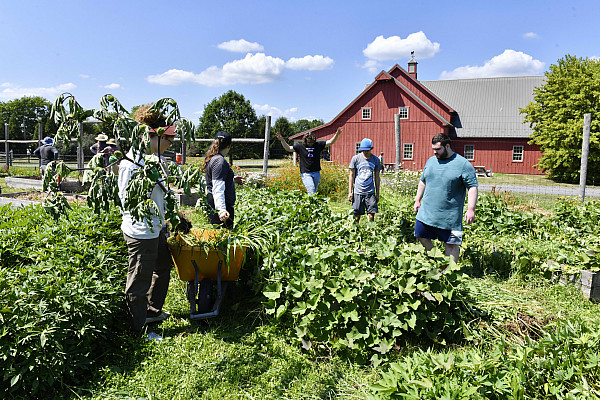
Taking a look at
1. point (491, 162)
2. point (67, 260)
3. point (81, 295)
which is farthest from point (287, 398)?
point (491, 162)

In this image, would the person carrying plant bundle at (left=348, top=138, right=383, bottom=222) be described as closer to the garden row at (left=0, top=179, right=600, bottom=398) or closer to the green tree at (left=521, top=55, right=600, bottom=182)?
the garden row at (left=0, top=179, right=600, bottom=398)

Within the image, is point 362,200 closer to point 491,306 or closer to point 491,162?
point 491,306

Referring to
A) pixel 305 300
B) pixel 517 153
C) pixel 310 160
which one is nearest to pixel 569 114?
pixel 517 153

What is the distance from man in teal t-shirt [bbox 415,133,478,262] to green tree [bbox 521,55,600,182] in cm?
1986

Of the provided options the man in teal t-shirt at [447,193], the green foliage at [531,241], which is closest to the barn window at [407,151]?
the green foliage at [531,241]

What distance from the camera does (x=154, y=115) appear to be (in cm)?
299

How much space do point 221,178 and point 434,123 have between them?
25997 millimetres

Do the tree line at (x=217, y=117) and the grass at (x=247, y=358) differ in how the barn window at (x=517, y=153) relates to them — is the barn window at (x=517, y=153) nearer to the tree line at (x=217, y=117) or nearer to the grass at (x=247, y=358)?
the grass at (x=247, y=358)

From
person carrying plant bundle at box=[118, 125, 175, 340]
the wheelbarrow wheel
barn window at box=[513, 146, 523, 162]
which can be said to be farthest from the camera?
barn window at box=[513, 146, 523, 162]

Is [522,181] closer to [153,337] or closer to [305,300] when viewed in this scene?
[305,300]

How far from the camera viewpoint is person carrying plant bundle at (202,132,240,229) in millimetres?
3865

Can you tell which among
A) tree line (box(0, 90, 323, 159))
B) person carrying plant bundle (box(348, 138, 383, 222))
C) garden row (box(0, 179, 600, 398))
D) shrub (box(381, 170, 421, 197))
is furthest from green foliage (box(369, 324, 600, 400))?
tree line (box(0, 90, 323, 159))

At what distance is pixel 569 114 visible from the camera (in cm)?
2108

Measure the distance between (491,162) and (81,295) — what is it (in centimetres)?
2909
